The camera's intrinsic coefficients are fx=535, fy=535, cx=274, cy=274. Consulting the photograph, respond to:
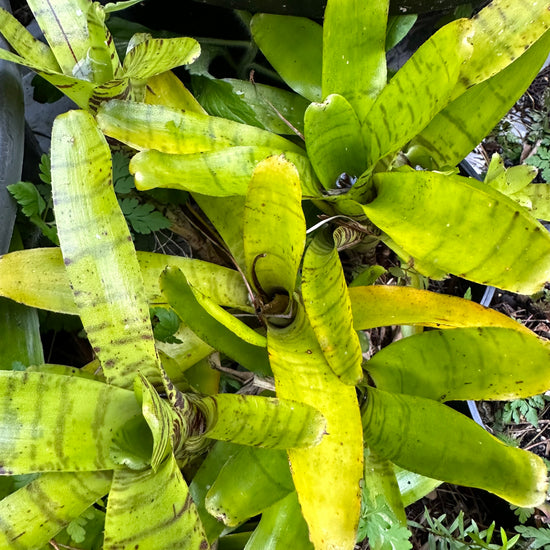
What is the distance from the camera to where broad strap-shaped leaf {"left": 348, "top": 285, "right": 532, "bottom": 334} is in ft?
2.27

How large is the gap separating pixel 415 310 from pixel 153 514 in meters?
0.40

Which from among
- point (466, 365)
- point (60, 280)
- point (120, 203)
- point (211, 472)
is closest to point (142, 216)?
point (120, 203)

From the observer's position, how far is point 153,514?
1.63 feet

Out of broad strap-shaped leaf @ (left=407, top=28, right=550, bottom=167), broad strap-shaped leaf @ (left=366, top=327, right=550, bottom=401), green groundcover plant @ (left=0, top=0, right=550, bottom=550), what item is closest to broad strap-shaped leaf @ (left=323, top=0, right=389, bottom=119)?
green groundcover plant @ (left=0, top=0, right=550, bottom=550)

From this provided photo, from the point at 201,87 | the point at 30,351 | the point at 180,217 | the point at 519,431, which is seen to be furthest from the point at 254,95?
the point at 519,431

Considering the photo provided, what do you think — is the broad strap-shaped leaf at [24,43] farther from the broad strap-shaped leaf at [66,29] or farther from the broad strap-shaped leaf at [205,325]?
the broad strap-shaped leaf at [205,325]

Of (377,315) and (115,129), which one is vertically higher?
(115,129)

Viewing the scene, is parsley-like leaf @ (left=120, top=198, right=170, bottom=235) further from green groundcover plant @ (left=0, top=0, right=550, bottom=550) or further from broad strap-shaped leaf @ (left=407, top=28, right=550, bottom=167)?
broad strap-shaped leaf @ (left=407, top=28, right=550, bottom=167)

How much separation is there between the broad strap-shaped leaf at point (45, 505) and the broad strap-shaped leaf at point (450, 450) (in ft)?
1.05

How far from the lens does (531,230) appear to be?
0.55 m

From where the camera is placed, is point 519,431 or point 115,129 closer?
point 115,129

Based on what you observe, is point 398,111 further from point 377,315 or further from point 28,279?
point 28,279

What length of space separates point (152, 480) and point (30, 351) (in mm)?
376

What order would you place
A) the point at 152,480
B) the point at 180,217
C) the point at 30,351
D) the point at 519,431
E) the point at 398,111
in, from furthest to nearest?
1. the point at 519,431
2. the point at 180,217
3. the point at 30,351
4. the point at 398,111
5. the point at 152,480
